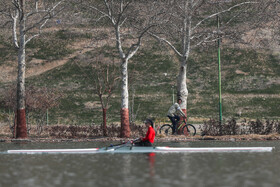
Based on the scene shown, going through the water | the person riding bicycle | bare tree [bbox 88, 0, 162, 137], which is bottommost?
the water

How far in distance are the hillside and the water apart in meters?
44.0

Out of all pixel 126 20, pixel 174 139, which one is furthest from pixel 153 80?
pixel 174 139

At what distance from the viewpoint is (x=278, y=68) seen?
91938 mm

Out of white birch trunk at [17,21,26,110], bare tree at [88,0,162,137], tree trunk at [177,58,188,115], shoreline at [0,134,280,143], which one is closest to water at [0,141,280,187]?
shoreline at [0,134,280,143]

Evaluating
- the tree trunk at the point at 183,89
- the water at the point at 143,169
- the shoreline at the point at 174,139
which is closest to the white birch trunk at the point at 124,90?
the shoreline at the point at 174,139

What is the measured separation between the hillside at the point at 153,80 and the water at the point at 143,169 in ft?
144

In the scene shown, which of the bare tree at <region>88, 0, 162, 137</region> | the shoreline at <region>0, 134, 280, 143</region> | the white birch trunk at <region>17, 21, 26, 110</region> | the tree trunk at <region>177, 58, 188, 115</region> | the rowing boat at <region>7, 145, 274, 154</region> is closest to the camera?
the rowing boat at <region>7, 145, 274, 154</region>

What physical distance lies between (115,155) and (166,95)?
60.0m

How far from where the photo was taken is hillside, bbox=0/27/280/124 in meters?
73.7

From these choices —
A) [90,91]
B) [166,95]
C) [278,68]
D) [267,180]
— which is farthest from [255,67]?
[267,180]

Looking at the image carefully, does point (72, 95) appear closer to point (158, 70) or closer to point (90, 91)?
point (90, 91)

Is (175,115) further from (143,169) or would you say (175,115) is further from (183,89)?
(143,169)

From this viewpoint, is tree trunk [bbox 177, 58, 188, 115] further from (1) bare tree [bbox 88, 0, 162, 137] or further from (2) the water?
(2) the water

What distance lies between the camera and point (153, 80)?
9038 cm
